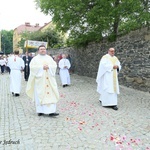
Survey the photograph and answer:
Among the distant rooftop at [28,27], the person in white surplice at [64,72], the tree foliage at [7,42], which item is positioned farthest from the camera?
the tree foliage at [7,42]

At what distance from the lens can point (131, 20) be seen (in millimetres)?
13375

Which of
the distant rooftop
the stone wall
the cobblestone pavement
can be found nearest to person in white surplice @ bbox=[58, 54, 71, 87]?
the stone wall

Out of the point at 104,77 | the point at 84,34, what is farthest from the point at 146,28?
the point at 84,34

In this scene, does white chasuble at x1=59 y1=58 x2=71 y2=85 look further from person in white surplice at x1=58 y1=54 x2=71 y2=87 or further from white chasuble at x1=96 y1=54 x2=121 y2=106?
white chasuble at x1=96 y1=54 x2=121 y2=106

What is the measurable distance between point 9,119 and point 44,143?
7.13 ft

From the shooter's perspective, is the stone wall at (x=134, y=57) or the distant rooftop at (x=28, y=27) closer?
the stone wall at (x=134, y=57)

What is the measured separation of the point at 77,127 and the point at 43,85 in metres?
1.68

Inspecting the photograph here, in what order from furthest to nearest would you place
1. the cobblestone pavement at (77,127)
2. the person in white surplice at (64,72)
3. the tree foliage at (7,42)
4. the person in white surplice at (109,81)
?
the tree foliage at (7,42), the person in white surplice at (64,72), the person in white surplice at (109,81), the cobblestone pavement at (77,127)

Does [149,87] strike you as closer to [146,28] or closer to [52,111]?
[146,28]

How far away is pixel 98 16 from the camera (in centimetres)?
1414

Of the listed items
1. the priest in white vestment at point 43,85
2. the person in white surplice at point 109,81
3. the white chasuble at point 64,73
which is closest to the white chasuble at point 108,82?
the person in white surplice at point 109,81

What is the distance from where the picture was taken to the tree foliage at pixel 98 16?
12.9 metres

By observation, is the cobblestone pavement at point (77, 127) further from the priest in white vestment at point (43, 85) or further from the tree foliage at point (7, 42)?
the tree foliage at point (7, 42)

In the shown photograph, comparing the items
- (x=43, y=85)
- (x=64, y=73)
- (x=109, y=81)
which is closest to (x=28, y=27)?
(x=64, y=73)
